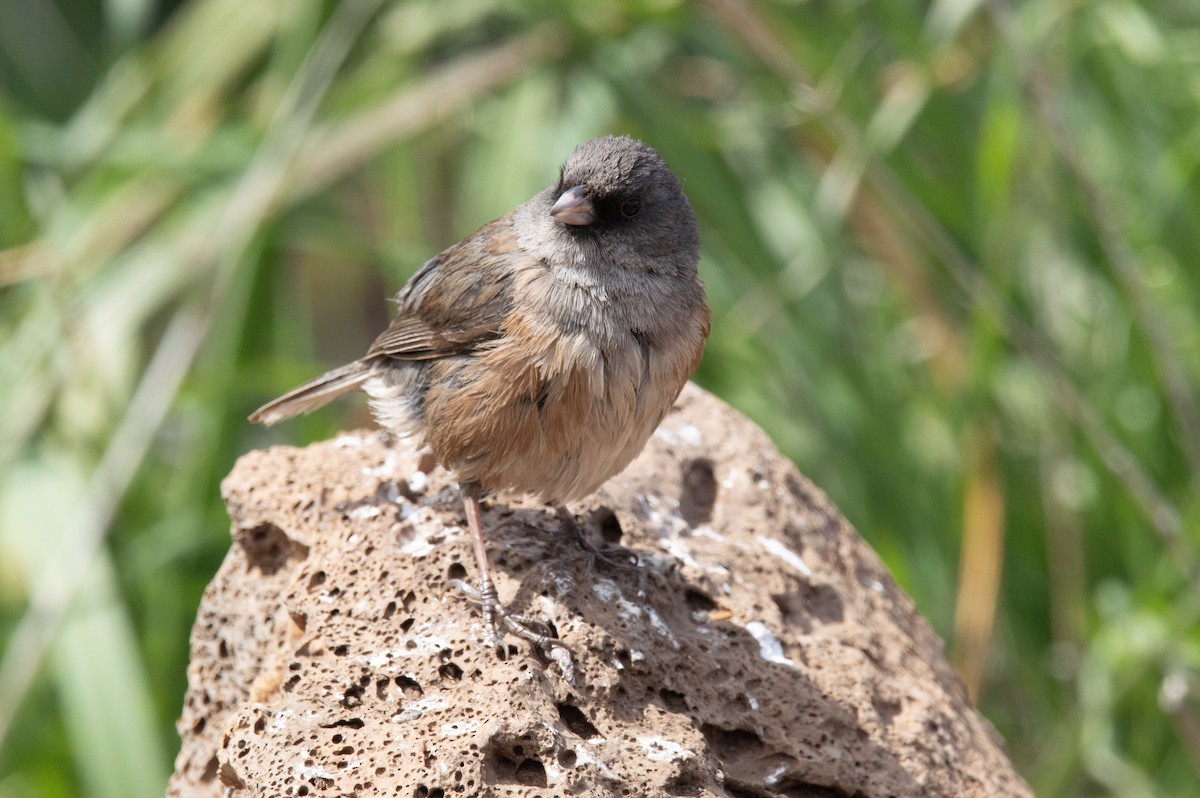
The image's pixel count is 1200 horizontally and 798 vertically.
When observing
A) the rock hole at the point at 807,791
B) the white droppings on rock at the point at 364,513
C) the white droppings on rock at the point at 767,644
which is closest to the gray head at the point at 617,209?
the white droppings on rock at the point at 364,513

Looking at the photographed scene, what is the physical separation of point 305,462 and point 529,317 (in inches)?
26.1

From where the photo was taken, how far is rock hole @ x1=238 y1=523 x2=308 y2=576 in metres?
3.01

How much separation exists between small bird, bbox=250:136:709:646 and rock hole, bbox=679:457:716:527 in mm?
349

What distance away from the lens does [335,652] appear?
8.54 feet

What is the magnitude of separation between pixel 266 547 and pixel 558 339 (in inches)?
32.5

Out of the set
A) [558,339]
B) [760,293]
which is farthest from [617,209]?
→ [760,293]

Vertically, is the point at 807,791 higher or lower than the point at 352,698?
lower

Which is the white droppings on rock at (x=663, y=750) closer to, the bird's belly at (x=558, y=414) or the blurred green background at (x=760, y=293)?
the bird's belly at (x=558, y=414)

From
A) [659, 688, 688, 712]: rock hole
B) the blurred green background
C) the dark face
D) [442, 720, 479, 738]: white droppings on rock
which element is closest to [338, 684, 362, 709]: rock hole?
[442, 720, 479, 738]: white droppings on rock

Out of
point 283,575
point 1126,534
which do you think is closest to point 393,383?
point 283,575

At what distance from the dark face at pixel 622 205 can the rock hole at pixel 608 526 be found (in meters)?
0.59

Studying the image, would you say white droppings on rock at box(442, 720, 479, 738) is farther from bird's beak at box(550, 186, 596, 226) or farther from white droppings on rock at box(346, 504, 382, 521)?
bird's beak at box(550, 186, 596, 226)

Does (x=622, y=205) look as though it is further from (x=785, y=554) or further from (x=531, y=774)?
(x=531, y=774)

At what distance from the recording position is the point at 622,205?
3182mm
